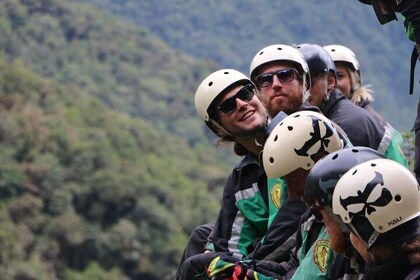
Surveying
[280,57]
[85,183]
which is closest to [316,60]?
[280,57]

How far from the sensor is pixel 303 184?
5547 mm

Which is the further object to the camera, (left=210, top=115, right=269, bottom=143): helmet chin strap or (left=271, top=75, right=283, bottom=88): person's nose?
(left=271, top=75, right=283, bottom=88): person's nose

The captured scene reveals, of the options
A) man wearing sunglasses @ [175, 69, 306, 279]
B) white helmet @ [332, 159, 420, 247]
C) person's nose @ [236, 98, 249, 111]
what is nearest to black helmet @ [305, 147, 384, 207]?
white helmet @ [332, 159, 420, 247]

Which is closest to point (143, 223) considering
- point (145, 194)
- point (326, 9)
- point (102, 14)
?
point (145, 194)

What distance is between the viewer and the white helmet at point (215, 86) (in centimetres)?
673

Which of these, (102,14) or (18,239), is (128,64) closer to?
(102,14)

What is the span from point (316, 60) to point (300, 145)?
1648mm

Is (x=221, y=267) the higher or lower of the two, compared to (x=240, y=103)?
lower

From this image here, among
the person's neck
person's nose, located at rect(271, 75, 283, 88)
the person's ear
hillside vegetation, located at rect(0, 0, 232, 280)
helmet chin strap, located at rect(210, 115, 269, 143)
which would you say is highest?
person's nose, located at rect(271, 75, 283, 88)

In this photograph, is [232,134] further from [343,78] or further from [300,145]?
[343,78]

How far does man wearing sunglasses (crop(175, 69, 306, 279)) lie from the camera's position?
6.30m

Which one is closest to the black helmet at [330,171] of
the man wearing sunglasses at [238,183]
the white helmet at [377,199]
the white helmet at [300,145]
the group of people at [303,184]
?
the group of people at [303,184]

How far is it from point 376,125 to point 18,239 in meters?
44.2

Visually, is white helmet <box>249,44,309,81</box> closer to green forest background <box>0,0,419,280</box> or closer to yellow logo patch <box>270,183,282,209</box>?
yellow logo patch <box>270,183,282,209</box>
